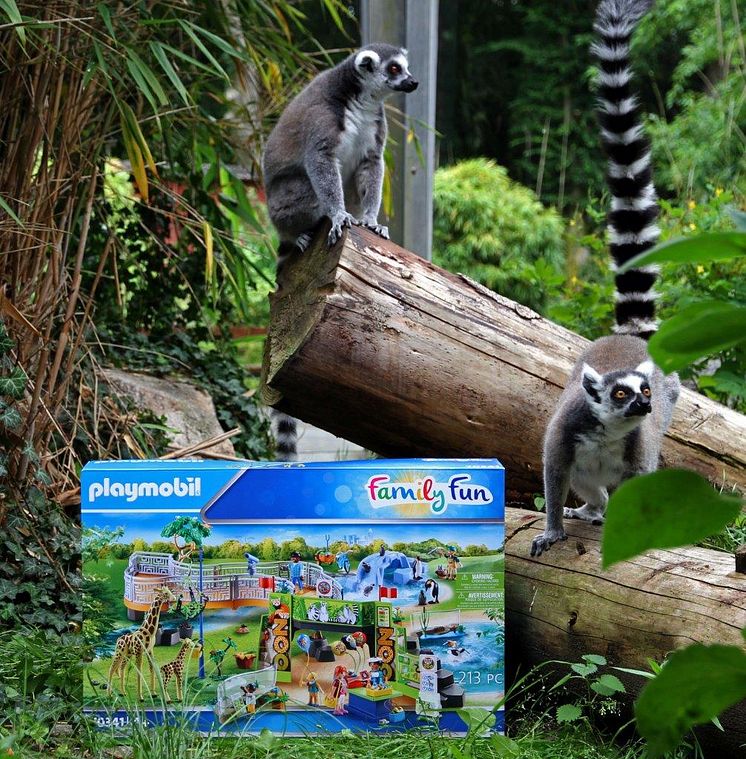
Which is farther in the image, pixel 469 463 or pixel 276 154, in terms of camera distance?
pixel 276 154

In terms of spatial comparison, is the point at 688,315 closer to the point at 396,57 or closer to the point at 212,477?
the point at 212,477

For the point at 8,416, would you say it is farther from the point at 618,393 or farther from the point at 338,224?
the point at 618,393

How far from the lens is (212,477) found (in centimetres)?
230

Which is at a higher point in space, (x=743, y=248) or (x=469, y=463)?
(x=469, y=463)

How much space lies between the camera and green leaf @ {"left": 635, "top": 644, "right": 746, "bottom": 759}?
588mm

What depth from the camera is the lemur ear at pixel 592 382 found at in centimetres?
285

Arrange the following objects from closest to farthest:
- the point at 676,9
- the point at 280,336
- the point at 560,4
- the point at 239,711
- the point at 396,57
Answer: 1. the point at 239,711
2. the point at 280,336
3. the point at 396,57
4. the point at 676,9
5. the point at 560,4

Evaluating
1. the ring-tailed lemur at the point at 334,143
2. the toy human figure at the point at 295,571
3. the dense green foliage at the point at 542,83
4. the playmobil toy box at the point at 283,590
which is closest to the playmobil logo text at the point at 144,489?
the playmobil toy box at the point at 283,590

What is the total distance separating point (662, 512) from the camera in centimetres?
59

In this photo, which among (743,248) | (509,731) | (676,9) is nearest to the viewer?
(743,248)

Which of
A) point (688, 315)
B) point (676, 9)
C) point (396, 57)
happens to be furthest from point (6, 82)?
point (676, 9)

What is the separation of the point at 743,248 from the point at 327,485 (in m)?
1.80

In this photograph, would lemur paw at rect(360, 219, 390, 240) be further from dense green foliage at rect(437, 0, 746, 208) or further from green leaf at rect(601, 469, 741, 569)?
dense green foliage at rect(437, 0, 746, 208)

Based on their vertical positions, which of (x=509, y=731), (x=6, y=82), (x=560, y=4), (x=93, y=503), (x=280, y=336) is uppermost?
(x=560, y=4)
